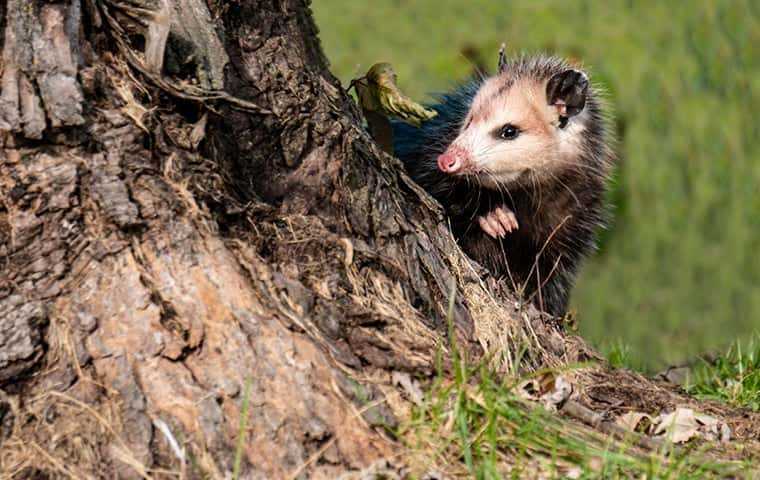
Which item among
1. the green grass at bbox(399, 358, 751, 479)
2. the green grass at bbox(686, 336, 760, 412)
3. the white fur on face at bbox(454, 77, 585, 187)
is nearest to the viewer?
the green grass at bbox(399, 358, 751, 479)

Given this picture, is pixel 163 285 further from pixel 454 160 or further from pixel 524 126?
pixel 524 126

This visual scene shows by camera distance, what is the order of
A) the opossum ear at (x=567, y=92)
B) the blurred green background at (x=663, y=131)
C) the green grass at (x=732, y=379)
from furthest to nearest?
the blurred green background at (x=663, y=131) < the opossum ear at (x=567, y=92) < the green grass at (x=732, y=379)

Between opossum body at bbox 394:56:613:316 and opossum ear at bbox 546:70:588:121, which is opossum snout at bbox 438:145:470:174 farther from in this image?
opossum ear at bbox 546:70:588:121

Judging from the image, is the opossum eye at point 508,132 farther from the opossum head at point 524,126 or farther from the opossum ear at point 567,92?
the opossum ear at point 567,92

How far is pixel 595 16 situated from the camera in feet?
22.0

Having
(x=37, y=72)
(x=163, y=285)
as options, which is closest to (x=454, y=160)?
(x=163, y=285)

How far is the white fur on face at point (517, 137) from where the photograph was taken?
Result: 3.39m

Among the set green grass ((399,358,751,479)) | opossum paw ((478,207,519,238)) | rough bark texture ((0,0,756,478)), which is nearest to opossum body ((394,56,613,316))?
opossum paw ((478,207,519,238))

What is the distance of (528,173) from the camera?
3502mm

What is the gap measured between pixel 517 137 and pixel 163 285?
173cm

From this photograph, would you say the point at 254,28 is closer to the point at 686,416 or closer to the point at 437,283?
the point at 437,283

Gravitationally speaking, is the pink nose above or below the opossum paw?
above

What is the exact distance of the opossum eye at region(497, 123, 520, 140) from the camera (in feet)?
11.4

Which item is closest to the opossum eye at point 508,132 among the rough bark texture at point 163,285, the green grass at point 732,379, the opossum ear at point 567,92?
the opossum ear at point 567,92
